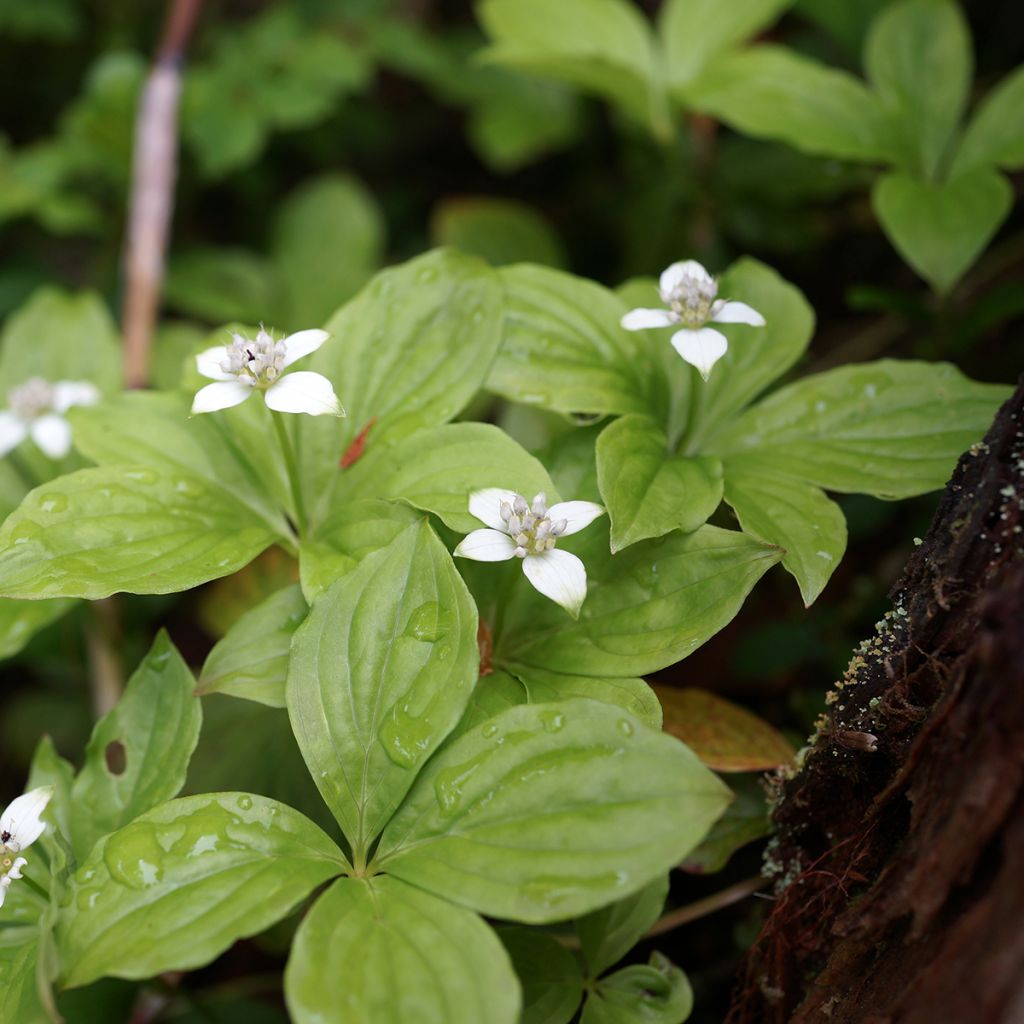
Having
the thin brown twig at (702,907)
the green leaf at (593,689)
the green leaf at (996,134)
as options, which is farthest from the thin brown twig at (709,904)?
the green leaf at (996,134)

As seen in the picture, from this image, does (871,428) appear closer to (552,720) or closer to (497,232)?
(552,720)

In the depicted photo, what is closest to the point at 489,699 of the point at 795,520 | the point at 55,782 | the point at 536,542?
the point at 536,542

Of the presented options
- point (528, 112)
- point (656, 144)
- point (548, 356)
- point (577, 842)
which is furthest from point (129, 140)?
point (577, 842)

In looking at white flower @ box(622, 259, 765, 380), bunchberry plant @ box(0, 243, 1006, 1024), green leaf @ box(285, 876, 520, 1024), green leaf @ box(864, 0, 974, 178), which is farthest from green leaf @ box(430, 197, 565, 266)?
green leaf @ box(285, 876, 520, 1024)

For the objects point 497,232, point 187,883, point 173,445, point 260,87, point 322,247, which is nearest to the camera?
point 187,883

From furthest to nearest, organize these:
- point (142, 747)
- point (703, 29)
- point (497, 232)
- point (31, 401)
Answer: point (497, 232), point (703, 29), point (31, 401), point (142, 747)

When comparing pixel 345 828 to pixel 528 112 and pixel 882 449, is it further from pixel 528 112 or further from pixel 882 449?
pixel 528 112
